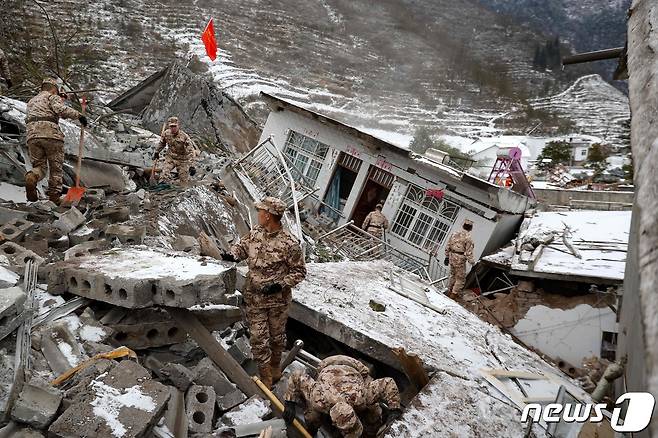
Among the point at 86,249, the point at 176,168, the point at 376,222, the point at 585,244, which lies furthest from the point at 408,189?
the point at 86,249

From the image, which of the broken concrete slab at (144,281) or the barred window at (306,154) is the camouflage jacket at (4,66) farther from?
the broken concrete slab at (144,281)

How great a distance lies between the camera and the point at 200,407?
3.11 m

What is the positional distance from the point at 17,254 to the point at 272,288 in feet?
7.70

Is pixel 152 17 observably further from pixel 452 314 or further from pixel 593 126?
pixel 593 126

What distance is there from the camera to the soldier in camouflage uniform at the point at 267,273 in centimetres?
380

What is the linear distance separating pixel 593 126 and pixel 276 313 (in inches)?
2130

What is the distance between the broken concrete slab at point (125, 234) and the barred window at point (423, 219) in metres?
8.38

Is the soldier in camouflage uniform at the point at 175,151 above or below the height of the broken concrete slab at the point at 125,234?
above

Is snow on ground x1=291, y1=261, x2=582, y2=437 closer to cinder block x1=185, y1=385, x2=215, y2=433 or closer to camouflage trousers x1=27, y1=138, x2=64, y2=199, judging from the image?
cinder block x1=185, y1=385, x2=215, y2=433

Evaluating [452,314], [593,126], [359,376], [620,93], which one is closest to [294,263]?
[359,376]

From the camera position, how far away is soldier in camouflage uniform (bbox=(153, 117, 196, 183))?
8.09 meters

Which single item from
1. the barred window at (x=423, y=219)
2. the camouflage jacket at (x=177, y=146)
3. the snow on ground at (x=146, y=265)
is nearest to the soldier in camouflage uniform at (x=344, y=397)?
the snow on ground at (x=146, y=265)

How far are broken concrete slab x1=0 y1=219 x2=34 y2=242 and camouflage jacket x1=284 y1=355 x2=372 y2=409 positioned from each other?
3.26 metres

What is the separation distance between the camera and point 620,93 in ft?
196
